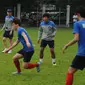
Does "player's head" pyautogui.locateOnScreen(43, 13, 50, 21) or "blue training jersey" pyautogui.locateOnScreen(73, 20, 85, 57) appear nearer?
"blue training jersey" pyautogui.locateOnScreen(73, 20, 85, 57)

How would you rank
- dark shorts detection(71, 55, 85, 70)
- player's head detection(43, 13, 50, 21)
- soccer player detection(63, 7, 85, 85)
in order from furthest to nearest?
player's head detection(43, 13, 50, 21)
dark shorts detection(71, 55, 85, 70)
soccer player detection(63, 7, 85, 85)

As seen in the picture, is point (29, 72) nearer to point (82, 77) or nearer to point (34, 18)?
point (82, 77)

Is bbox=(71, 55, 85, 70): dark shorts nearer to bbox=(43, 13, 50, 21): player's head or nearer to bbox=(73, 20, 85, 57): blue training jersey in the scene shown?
bbox=(73, 20, 85, 57): blue training jersey

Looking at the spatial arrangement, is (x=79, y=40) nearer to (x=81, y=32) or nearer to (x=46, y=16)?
(x=81, y=32)

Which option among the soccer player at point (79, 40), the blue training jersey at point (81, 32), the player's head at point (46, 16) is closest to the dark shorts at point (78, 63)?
the soccer player at point (79, 40)

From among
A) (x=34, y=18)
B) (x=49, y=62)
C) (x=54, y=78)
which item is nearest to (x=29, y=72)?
(x=54, y=78)

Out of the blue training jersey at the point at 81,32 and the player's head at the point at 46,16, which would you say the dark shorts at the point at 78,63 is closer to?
the blue training jersey at the point at 81,32

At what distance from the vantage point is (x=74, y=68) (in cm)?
809

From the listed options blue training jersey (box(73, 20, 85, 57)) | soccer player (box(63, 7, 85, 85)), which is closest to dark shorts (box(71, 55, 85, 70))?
soccer player (box(63, 7, 85, 85))

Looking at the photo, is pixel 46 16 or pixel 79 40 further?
pixel 46 16

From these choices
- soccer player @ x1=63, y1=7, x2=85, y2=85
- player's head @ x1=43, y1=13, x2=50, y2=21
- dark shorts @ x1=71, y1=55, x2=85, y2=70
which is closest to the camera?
soccer player @ x1=63, y1=7, x2=85, y2=85

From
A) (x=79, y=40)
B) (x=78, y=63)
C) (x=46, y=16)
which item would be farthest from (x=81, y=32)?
(x=46, y=16)

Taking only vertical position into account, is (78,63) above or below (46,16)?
below

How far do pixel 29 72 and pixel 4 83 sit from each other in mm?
1910
